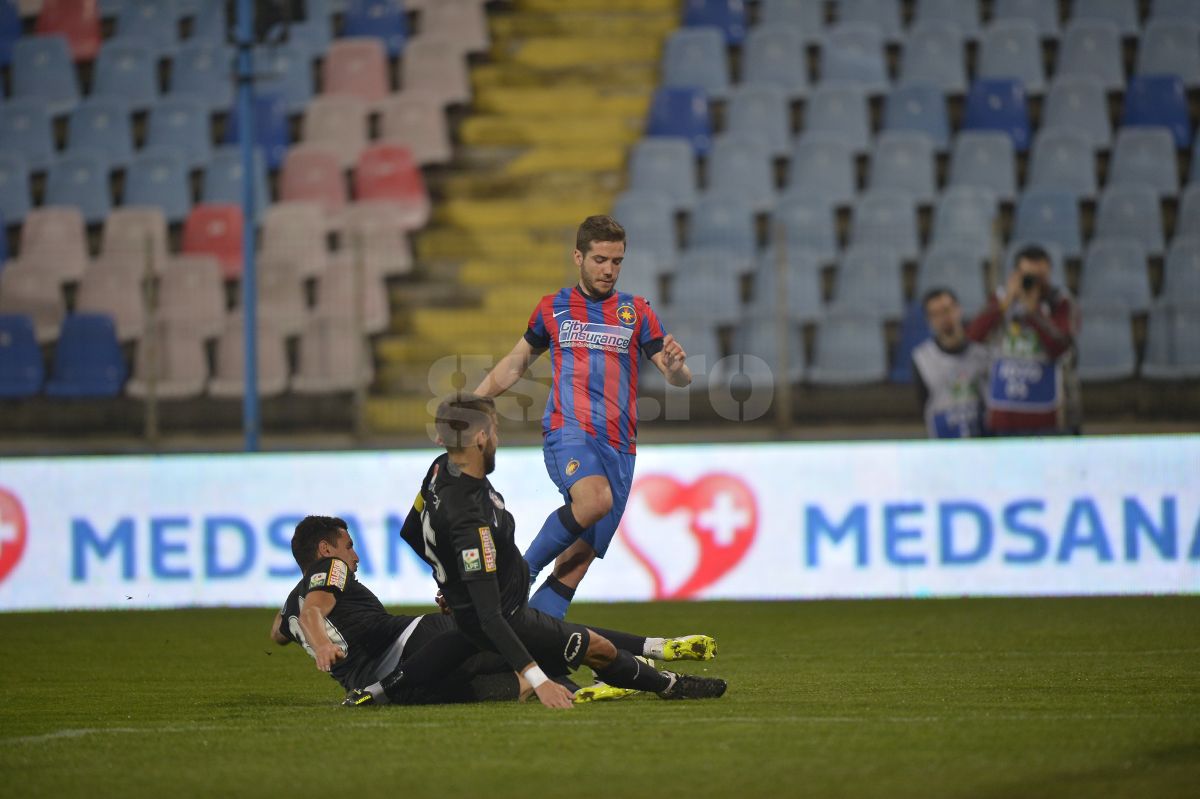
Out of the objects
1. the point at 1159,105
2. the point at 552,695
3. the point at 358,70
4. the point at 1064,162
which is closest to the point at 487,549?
the point at 552,695

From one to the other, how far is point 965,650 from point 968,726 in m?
2.92

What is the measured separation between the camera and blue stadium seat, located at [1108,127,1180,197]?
17.5 meters

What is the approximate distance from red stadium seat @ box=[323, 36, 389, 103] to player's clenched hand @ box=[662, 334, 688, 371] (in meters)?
12.3

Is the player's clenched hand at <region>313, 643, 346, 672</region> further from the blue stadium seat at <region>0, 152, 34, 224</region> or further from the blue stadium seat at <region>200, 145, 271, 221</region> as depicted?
the blue stadium seat at <region>0, 152, 34, 224</region>

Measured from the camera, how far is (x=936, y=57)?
1914 centimetres

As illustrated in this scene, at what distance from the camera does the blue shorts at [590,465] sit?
8208mm

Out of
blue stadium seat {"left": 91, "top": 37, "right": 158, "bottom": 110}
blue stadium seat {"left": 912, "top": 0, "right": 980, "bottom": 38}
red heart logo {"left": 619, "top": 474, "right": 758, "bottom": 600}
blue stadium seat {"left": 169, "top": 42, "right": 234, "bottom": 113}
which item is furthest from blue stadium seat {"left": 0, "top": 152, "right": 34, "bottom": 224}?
blue stadium seat {"left": 912, "top": 0, "right": 980, "bottom": 38}

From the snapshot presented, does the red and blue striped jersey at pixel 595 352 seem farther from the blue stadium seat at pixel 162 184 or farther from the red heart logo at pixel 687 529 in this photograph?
the blue stadium seat at pixel 162 184

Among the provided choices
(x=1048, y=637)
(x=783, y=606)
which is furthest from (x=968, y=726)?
(x=783, y=606)

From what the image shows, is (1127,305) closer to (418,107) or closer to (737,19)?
(737,19)

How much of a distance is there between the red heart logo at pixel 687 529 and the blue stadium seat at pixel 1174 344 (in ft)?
16.2

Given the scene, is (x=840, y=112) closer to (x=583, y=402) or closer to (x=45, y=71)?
(x=45, y=71)

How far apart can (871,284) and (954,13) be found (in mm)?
5232

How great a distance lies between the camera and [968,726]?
6.41 metres
